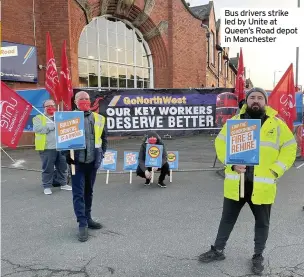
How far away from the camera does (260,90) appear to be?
11.0 feet

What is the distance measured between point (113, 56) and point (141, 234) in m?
15.1

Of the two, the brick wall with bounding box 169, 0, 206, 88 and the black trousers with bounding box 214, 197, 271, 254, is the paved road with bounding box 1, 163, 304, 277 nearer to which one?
the black trousers with bounding box 214, 197, 271, 254

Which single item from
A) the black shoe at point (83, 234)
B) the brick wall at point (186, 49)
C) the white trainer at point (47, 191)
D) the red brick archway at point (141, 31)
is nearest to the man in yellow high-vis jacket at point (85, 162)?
the black shoe at point (83, 234)

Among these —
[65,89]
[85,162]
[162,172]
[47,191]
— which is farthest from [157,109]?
[85,162]

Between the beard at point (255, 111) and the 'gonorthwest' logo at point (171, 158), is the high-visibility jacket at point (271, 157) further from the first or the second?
the 'gonorthwest' logo at point (171, 158)

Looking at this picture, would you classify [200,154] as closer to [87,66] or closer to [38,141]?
[38,141]

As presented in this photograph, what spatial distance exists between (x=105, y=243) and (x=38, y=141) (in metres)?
3.34

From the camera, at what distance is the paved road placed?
345 cm

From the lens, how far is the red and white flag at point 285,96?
877 centimetres

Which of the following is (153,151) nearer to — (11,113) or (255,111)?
(11,113)

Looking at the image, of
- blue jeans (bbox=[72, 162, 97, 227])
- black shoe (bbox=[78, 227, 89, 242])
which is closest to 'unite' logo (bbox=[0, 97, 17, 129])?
blue jeans (bbox=[72, 162, 97, 227])

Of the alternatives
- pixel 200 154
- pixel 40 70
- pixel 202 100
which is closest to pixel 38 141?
pixel 202 100

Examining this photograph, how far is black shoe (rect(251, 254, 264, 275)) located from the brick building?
498 inches

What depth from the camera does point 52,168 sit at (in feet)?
22.3
